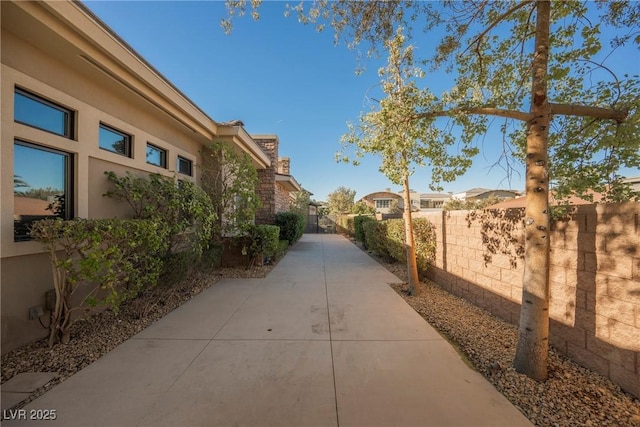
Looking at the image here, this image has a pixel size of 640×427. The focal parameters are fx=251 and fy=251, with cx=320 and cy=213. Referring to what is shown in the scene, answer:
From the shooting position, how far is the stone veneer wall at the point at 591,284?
234cm

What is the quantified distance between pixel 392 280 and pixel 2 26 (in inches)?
300

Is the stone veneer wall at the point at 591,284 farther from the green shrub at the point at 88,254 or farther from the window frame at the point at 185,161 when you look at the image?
the window frame at the point at 185,161

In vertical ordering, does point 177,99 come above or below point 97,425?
above

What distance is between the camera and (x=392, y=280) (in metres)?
6.56

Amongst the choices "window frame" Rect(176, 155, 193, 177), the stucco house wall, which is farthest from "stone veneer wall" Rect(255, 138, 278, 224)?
the stucco house wall

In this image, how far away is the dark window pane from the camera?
21.2 ft

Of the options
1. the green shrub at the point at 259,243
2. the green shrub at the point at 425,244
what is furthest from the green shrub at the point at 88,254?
the green shrub at the point at 425,244

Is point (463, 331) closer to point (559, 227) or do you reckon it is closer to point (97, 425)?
point (559, 227)

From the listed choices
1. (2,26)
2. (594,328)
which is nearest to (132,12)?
(2,26)

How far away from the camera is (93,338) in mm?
3396

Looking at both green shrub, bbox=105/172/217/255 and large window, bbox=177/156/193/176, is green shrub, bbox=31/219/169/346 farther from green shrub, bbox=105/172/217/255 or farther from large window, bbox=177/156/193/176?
large window, bbox=177/156/193/176

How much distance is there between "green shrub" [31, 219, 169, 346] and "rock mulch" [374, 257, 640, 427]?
176 inches

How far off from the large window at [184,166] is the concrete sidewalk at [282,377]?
3720mm

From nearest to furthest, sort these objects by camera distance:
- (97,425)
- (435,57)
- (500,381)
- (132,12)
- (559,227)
Answer: (97,425), (500,381), (559,227), (435,57), (132,12)
